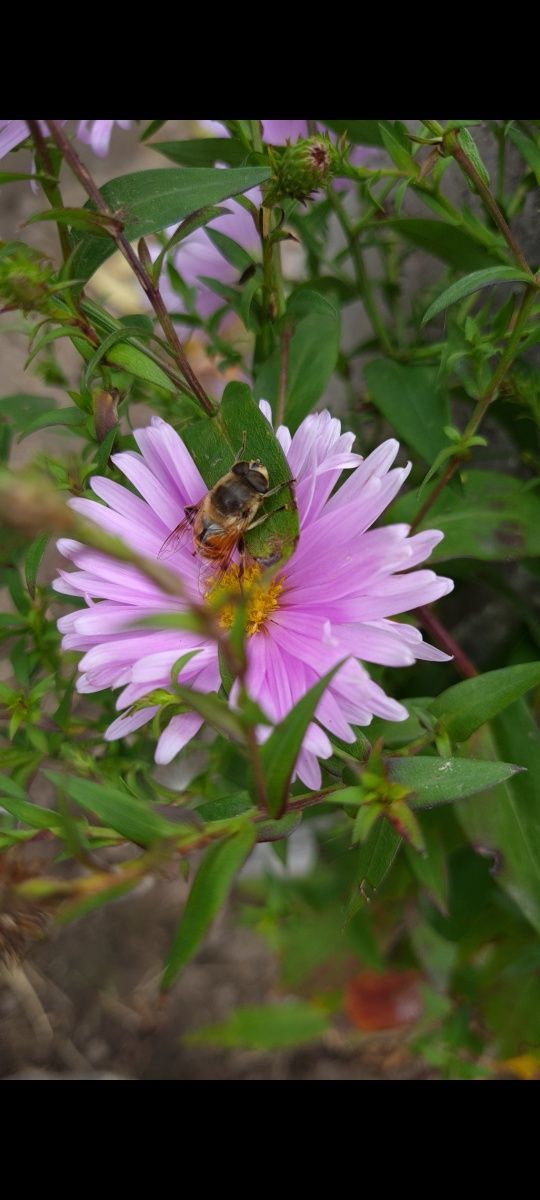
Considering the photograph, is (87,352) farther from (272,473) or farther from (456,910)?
(456,910)

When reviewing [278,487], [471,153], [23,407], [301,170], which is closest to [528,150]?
[471,153]

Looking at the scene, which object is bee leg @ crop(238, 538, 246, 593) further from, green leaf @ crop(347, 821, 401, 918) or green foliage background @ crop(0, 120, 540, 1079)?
green leaf @ crop(347, 821, 401, 918)

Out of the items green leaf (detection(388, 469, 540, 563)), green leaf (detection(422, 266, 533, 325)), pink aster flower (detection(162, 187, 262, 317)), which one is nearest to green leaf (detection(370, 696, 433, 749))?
green leaf (detection(388, 469, 540, 563))

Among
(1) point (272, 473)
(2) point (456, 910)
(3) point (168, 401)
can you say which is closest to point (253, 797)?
(1) point (272, 473)

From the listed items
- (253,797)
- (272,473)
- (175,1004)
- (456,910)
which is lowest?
(175,1004)

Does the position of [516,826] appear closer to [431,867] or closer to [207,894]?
[431,867]

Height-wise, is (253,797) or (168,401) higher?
(168,401)
